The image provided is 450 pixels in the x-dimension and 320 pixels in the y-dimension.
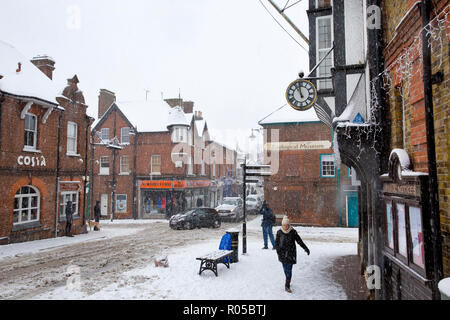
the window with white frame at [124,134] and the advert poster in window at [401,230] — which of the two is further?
the window with white frame at [124,134]

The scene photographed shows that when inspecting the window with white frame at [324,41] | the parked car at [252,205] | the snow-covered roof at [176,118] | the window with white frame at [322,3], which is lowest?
the parked car at [252,205]

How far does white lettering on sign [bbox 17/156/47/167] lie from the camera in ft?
48.3

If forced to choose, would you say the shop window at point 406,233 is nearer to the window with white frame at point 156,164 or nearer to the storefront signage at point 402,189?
the storefront signage at point 402,189

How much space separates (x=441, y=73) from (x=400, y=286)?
11.4ft

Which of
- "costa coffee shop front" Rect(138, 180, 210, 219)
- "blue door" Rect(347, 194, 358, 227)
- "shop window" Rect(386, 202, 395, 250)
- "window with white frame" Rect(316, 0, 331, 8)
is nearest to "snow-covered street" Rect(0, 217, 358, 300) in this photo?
"shop window" Rect(386, 202, 395, 250)

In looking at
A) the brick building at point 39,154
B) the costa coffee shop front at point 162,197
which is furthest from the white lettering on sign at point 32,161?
the costa coffee shop front at point 162,197

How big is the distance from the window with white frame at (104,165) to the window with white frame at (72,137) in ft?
36.0

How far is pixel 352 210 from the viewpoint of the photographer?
21516 millimetres

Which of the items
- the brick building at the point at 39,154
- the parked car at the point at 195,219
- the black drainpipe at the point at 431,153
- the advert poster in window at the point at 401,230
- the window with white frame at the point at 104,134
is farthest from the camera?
the window with white frame at the point at 104,134

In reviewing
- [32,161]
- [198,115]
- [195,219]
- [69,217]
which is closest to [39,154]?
[32,161]

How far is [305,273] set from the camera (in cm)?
867

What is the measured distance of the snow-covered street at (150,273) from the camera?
707 cm
